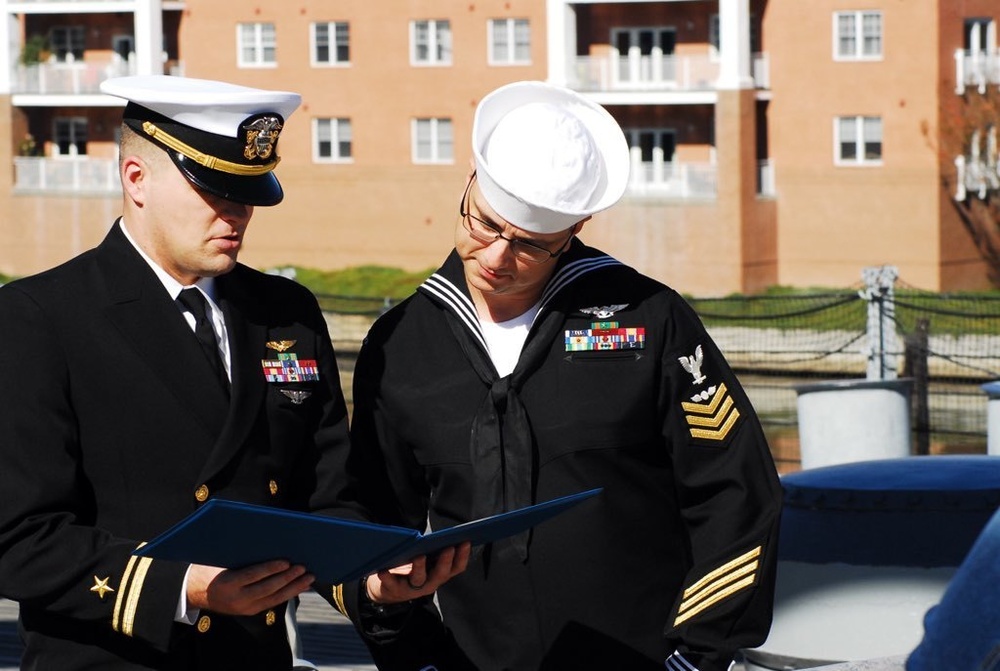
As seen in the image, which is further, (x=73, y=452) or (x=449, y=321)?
(x=449, y=321)

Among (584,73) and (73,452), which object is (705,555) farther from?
(584,73)

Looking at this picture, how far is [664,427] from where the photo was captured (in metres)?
3.94

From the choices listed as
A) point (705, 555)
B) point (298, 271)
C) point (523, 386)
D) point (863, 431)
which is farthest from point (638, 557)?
point (298, 271)

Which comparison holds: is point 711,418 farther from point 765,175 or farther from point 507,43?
point 507,43

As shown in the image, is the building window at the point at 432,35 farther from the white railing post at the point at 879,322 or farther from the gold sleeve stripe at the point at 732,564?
the gold sleeve stripe at the point at 732,564

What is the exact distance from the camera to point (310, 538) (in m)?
3.26

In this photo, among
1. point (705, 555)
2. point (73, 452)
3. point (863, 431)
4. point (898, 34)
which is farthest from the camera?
point (898, 34)

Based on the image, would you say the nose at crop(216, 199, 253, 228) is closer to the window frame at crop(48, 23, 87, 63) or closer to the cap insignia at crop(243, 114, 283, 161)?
the cap insignia at crop(243, 114, 283, 161)

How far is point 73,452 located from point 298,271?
147ft

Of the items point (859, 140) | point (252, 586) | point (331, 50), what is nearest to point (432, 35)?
point (331, 50)

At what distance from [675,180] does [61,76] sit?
17841mm

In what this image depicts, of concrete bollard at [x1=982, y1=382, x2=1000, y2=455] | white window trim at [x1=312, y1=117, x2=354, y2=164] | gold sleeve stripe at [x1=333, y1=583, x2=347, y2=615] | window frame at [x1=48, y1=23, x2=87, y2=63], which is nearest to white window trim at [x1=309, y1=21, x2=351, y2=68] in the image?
white window trim at [x1=312, y1=117, x2=354, y2=164]

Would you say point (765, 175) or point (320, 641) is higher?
point (765, 175)

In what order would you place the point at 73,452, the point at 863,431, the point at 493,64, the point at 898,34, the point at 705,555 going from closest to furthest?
the point at 73,452 → the point at 705,555 → the point at 863,431 → the point at 898,34 → the point at 493,64
